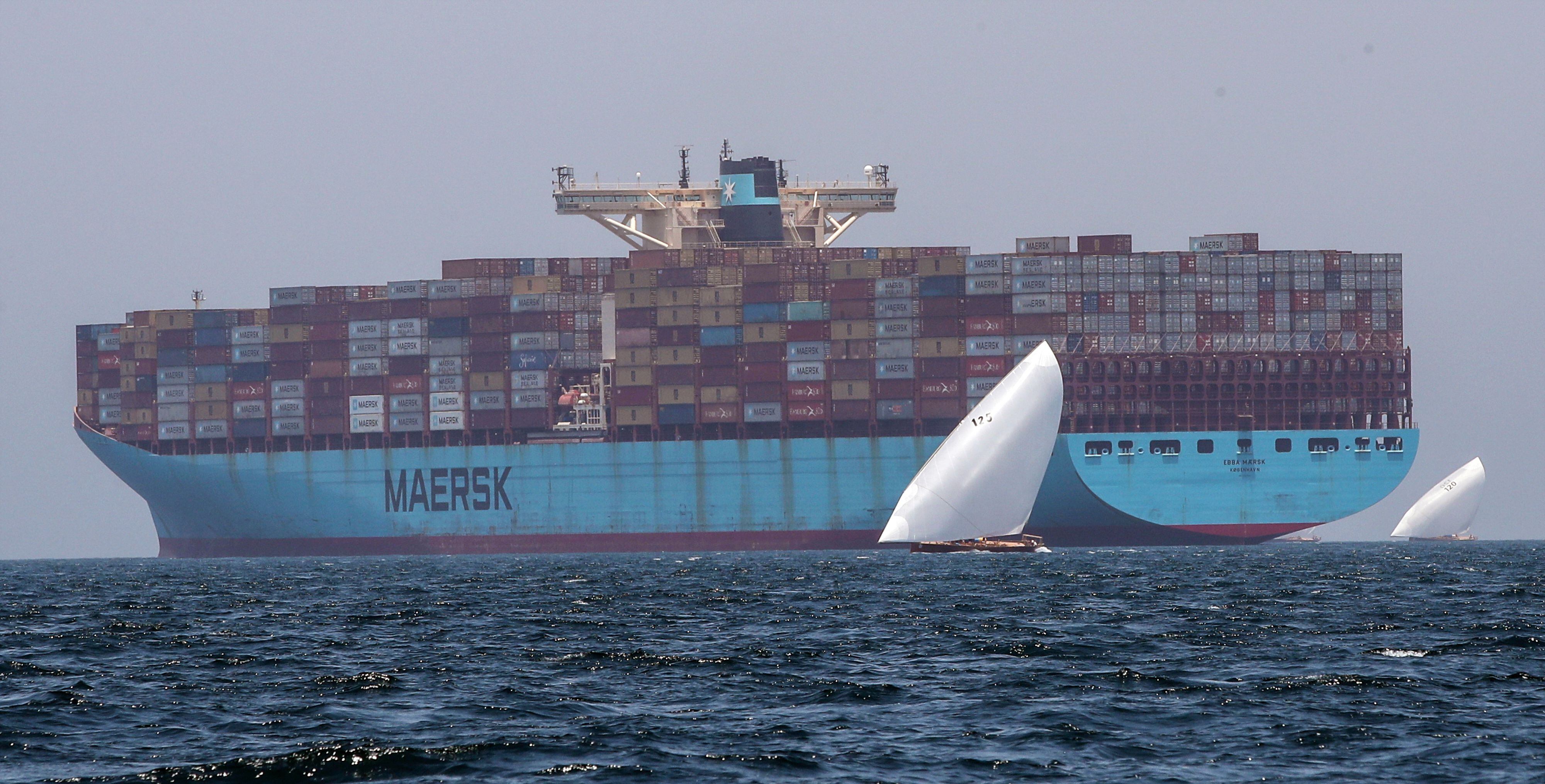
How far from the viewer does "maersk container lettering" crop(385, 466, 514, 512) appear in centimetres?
10119

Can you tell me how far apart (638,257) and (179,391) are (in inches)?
1102

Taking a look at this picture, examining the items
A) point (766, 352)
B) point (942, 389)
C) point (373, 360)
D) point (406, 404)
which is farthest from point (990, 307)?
point (373, 360)

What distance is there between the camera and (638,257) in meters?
101

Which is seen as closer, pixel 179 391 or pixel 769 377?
pixel 769 377

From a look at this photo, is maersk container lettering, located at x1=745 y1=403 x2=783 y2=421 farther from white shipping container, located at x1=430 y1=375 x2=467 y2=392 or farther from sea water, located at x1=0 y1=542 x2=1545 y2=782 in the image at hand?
sea water, located at x1=0 y1=542 x2=1545 y2=782

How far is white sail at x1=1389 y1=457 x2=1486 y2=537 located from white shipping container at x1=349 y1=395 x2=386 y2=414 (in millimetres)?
75643

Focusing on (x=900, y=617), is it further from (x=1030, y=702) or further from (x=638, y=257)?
(x=638, y=257)

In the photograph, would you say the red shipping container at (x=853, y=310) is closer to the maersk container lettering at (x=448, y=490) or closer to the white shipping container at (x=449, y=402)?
the maersk container lettering at (x=448, y=490)

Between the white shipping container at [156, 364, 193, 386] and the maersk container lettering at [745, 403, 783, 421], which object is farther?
the white shipping container at [156, 364, 193, 386]

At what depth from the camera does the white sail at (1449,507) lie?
135 meters

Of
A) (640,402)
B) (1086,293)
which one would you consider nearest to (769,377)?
(640,402)

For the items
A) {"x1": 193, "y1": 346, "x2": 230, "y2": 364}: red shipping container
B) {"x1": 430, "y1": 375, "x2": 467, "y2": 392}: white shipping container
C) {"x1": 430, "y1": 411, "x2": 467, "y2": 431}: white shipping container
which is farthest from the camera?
{"x1": 193, "y1": 346, "x2": 230, "y2": 364}: red shipping container

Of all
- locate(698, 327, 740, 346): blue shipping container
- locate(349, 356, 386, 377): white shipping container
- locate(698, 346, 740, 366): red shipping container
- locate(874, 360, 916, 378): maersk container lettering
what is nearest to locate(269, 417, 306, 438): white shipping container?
locate(349, 356, 386, 377): white shipping container

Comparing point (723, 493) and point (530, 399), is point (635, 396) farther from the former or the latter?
point (723, 493)
